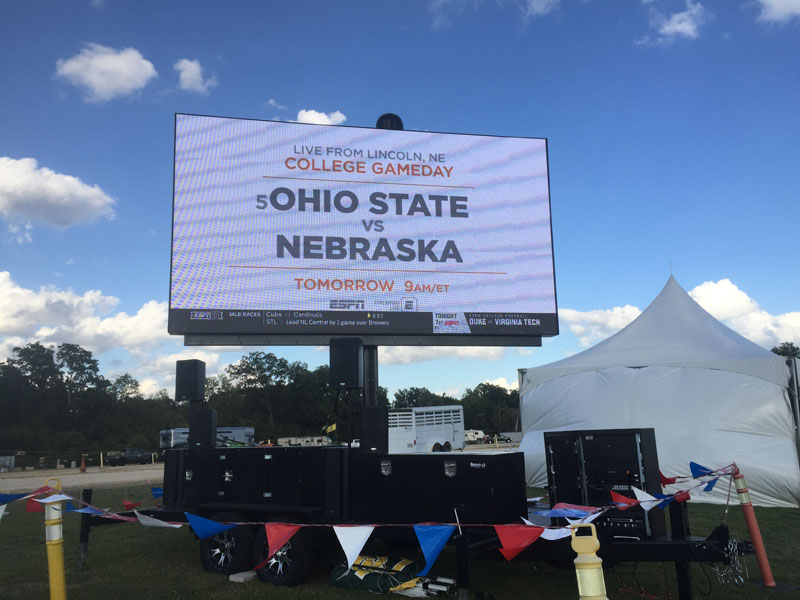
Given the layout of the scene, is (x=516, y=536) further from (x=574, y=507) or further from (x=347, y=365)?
(x=347, y=365)

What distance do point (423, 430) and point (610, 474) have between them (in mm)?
15732

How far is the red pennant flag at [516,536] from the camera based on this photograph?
4.83 metres

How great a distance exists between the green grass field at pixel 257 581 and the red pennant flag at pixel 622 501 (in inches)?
41.8

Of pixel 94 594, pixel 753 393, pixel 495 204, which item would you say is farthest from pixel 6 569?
pixel 753 393

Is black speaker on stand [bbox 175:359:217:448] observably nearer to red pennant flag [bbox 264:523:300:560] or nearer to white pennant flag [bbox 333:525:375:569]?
red pennant flag [bbox 264:523:300:560]

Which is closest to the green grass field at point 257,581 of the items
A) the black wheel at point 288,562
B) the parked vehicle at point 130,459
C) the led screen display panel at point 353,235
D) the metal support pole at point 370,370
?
the black wheel at point 288,562

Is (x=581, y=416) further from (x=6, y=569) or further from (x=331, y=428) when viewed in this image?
(x=6, y=569)

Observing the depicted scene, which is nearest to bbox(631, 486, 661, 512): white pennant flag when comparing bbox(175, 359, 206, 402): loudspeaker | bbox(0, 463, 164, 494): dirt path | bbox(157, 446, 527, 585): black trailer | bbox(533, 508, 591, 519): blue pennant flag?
bbox(533, 508, 591, 519): blue pennant flag

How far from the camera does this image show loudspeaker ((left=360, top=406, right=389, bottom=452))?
6.86m

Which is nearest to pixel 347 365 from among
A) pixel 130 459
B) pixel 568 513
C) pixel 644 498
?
pixel 568 513

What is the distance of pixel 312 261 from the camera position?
12969 millimetres

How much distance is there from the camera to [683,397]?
45.0ft

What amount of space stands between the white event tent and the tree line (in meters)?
32.5

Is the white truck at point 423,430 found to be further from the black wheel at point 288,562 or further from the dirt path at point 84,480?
the black wheel at point 288,562
